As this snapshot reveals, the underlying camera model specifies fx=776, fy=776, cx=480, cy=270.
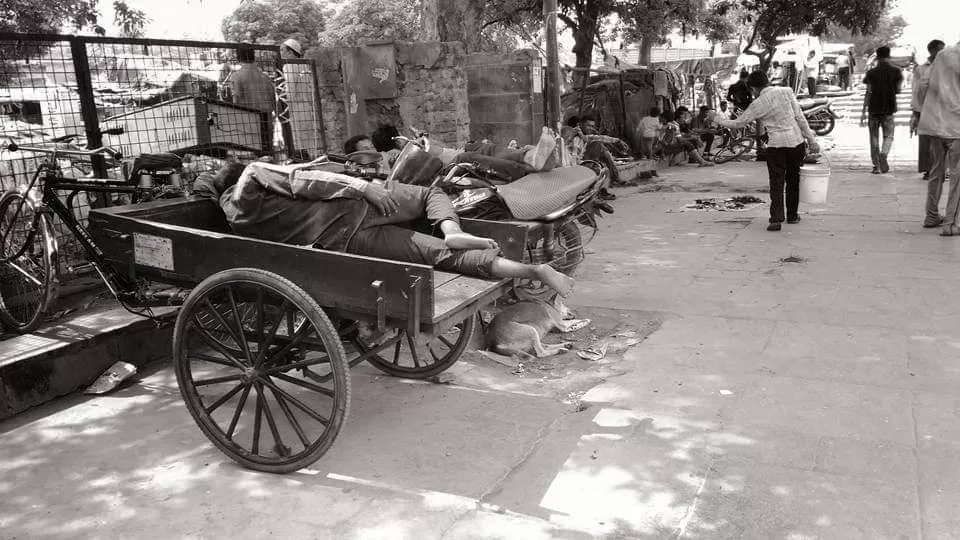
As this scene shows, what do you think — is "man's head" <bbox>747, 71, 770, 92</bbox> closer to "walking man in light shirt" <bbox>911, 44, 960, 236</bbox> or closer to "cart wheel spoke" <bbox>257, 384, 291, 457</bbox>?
"walking man in light shirt" <bbox>911, 44, 960, 236</bbox>

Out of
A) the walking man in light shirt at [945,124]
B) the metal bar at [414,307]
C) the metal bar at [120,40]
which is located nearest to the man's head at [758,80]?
the walking man in light shirt at [945,124]

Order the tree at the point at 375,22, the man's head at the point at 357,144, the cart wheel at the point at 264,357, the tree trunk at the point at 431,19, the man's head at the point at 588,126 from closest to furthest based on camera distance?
Result: the cart wheel at the point at 264,357
the man's head at the point at 357,144
the tree trunk at the point at 431,19
the man's head at the point at 588,126
the tree at the point at 375,22

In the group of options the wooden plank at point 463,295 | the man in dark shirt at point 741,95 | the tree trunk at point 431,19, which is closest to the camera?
the wooden plank at point 463,295

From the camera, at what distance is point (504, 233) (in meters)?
4.09

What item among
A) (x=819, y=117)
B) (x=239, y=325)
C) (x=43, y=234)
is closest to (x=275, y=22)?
(x=819, y=117)

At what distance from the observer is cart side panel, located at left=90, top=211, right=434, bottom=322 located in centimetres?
306

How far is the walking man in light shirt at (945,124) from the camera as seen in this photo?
727 cm

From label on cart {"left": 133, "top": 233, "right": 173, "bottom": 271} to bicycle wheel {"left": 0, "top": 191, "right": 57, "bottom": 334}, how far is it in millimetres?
969

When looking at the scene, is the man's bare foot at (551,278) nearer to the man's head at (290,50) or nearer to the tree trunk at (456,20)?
the man's head at (290,50)

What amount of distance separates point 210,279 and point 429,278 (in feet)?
3.19

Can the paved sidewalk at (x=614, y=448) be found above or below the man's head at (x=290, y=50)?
below

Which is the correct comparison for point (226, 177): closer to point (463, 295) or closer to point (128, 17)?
point (463, 295)

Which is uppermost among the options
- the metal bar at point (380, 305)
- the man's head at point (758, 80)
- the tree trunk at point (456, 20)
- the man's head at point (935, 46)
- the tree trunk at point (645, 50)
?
the tree trunk at point (645, 50)

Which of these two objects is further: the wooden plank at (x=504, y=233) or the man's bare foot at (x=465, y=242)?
the wooden plank at (x=504, y=233)
